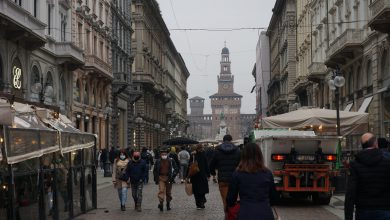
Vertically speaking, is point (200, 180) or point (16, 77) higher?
point (16, 77)

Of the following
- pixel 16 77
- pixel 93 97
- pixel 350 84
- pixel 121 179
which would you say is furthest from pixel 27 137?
pixel 93 97

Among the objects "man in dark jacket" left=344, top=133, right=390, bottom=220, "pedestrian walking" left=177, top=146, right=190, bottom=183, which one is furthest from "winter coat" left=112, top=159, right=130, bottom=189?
"pedestrian walking" left=177, top=146, right=190, bottom=183

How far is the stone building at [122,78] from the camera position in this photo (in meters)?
59.6

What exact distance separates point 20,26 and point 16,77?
323 centimetres

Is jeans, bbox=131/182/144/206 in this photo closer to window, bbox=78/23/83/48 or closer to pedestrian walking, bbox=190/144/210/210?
pedestrian walking, bbox=190/144/210/210

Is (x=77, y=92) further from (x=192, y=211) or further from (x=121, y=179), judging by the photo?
(x=192, y=211)

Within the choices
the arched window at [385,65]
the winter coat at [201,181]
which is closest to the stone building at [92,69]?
the arched window at [385,65]

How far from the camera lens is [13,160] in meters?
11.2

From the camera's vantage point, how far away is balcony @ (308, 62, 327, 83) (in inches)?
1949

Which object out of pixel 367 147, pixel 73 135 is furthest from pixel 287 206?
pixel 367 147

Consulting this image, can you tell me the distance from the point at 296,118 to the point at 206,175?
5.73 m

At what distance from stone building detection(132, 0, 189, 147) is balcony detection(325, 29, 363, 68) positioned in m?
29.2

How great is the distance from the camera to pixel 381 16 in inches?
1126

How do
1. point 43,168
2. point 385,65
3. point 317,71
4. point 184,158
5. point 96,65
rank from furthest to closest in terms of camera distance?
point 317,71 → point 96,65 → point 184,158 → point 385,65 → point 43,168
